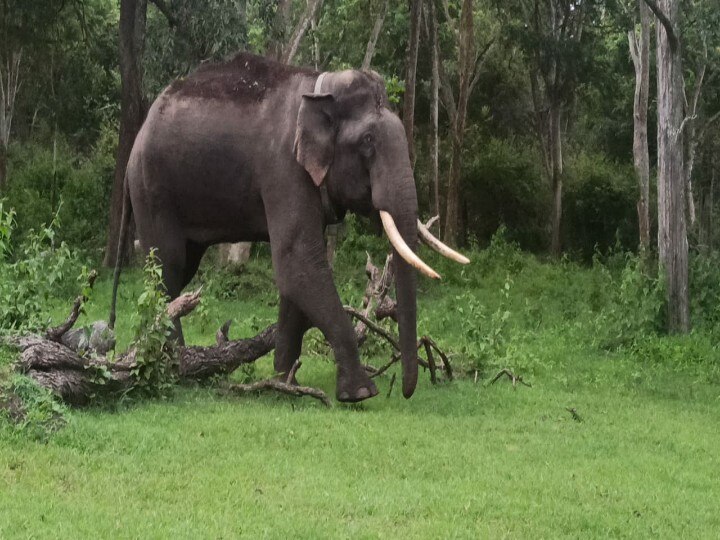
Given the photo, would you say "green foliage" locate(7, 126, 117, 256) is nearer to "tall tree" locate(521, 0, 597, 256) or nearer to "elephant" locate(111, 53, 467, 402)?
"tall tree" locate(521, 0, 597, 256)

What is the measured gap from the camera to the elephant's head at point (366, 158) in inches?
273

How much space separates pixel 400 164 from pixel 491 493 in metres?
2.69

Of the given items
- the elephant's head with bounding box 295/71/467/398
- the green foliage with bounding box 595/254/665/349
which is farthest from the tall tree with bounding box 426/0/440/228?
the elephant's head with bounding box 295/71/467/398

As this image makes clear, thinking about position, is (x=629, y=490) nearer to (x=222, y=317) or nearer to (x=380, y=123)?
(x=380, y=123)

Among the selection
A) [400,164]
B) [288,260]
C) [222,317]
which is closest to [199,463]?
[288,260]

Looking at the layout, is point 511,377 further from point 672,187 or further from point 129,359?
point 672,187

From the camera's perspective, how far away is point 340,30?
968 inches

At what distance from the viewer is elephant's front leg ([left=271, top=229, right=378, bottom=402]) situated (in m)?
7.31

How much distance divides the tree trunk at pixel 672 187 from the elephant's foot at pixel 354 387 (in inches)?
222

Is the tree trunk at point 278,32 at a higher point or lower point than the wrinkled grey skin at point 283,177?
higher

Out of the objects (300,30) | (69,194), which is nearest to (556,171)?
(300,30)

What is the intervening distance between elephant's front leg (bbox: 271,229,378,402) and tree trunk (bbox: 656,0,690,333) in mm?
5645

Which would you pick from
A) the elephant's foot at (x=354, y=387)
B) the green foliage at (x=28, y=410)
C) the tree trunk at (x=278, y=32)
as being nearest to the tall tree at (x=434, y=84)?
the tree trunk at (x=278, y=32)

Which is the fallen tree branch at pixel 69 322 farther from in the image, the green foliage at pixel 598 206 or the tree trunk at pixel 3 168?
the green foliage at pixel 598 206
